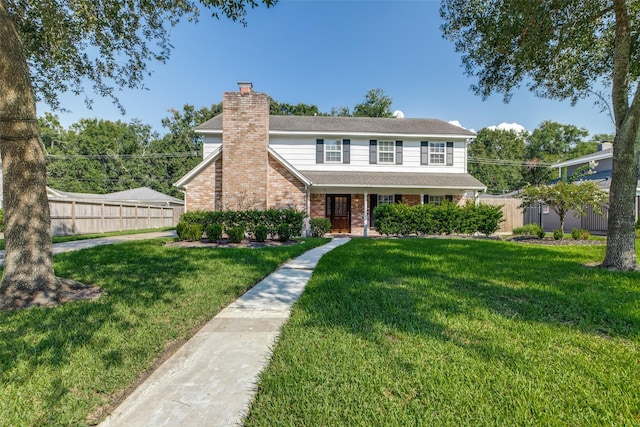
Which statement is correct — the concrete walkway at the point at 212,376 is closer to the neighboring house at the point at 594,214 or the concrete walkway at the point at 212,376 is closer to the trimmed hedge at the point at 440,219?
the trimmed hedge at the point at 440,219

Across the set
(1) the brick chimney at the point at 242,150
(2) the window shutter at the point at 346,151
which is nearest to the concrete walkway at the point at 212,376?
(1) the brick chimney at the point at 242,150

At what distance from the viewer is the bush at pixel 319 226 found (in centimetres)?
1425

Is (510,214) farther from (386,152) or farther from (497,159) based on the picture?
(497,159)

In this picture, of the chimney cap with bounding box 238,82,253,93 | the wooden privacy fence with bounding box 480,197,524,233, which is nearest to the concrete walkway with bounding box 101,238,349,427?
the chimney cap with bounding box 238,82,253,93

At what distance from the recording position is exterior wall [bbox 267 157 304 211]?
13.8 meters

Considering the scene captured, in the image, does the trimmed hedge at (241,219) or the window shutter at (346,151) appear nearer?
the trimmed hedge at (241,219)

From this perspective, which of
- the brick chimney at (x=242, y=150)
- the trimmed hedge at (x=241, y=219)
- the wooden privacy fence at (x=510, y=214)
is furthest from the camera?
the wooden privacy fence at (x=510, y=214)

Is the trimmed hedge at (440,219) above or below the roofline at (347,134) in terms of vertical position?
below

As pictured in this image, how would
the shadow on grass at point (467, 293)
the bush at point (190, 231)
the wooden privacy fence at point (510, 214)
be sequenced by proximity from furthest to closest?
the wooden privacy fence at point (510, 214)
the bush at point (190, 231)
the shadow on grass at point (467, 293)

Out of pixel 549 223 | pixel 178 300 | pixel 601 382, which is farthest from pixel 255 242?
pixel 549 223

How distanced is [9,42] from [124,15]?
3207 mm

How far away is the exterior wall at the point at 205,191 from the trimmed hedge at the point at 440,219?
7.43 meters

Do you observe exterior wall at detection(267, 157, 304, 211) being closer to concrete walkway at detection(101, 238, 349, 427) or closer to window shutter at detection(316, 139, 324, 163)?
window shutter at detection(316, 139, 324, 163)

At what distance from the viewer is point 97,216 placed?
653 inches
